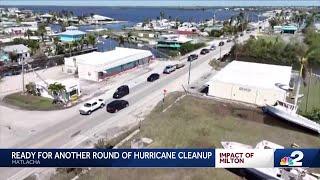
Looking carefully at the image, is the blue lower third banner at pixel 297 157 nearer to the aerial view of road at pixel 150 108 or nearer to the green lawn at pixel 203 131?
the aerial view of road at pixel 150 108

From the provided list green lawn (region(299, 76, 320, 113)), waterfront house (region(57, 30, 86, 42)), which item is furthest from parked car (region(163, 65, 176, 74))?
waterfront house (region(57, 30, 86, 42))

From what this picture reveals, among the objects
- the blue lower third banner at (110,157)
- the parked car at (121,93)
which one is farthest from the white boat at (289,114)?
the blue lower third banner at (110,157)

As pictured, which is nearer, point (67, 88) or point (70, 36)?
point (67, 88)

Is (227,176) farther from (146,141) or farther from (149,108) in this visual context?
(149,108)

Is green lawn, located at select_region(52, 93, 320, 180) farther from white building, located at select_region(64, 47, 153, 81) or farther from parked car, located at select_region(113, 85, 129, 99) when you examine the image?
white building, located at select_region(64, 47, 153, 81)

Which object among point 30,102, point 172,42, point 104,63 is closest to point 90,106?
point 30,102

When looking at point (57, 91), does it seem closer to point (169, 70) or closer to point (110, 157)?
point (169, 70)
